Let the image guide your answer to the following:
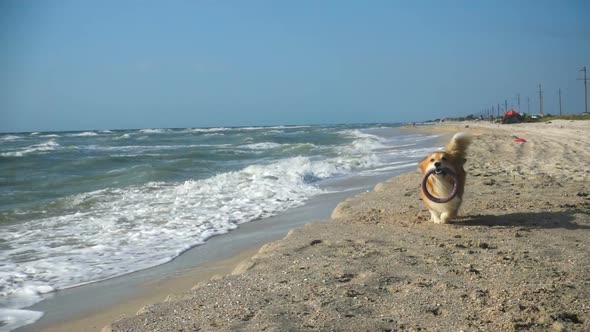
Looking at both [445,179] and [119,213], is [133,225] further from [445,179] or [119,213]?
[445,179]

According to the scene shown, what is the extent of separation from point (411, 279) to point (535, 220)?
86.9 inches

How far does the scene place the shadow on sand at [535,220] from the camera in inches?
176

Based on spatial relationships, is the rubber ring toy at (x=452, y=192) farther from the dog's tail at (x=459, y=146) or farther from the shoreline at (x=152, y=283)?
the shoreline at (x=152, y=283)

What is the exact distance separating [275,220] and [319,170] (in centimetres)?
564

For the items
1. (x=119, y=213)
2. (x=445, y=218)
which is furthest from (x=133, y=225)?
(x=445, y=218)

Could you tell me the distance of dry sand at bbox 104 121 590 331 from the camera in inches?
98.7

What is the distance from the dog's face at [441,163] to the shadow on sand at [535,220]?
513 millimetres

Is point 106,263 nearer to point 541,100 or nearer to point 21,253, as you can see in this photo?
point 21,253

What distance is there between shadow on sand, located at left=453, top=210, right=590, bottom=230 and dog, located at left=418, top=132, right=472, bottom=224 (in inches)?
6.1

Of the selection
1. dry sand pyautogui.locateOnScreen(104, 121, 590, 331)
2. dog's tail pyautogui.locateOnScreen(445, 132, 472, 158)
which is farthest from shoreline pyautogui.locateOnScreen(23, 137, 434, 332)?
dog's tail pyautogui.locateOnScreen(445, 132, 472, 158)

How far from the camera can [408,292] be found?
2865 millimetres

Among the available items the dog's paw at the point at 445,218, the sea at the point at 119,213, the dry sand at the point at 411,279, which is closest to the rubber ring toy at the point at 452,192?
the dog's paw at the point at 445,218

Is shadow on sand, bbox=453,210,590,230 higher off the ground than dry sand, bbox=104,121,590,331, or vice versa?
dry sand, bbox=104,121,590,331

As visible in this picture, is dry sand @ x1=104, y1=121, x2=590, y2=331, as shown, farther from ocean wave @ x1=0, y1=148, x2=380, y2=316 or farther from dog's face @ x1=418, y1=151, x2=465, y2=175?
ocean wave @ x1=0, y1=148, x2=380, y2=316
